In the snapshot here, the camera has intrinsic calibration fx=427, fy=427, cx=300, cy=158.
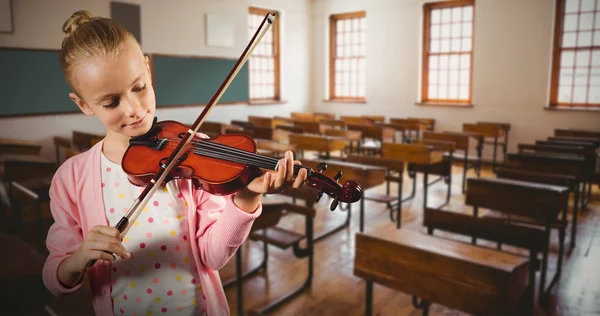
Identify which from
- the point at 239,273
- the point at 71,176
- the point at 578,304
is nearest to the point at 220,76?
the point at 239,273

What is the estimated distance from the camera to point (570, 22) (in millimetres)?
6652

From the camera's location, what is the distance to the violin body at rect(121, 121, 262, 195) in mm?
697

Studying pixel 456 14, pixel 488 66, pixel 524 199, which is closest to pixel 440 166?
pixel 524 199

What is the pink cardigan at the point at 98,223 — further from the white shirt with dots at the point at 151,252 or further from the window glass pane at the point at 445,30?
the window glass pane at the point at 445,30

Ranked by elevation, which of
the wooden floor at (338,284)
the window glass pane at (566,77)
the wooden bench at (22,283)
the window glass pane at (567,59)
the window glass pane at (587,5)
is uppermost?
the window glass pane at (587,5)

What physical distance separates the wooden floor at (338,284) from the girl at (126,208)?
1567 mm

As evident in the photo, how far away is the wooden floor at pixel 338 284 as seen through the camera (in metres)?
2.56

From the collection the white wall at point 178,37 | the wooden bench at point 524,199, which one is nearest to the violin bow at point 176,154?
the white wall at point 178,37

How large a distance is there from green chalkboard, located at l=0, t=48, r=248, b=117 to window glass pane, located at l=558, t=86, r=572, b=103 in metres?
5.49

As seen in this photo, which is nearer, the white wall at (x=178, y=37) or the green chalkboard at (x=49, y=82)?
the green chalkboard at (x=49, y=82)

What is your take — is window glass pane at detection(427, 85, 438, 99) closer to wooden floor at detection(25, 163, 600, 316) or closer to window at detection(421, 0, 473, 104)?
window at detection(421, 0, 473, 104)

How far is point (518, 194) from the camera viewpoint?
267cm

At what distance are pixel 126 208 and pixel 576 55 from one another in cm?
777

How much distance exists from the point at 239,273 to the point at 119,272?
1728 mm
